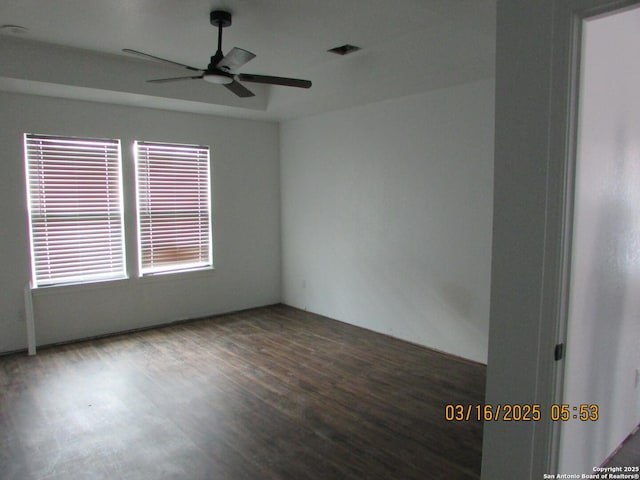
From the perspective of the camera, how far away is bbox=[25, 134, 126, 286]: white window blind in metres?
4.45

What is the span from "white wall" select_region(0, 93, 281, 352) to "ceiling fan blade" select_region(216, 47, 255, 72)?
2.32m

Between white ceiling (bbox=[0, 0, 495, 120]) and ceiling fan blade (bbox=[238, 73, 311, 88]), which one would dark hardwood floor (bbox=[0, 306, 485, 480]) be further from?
white ceiling (bbox=[0, 0, 495, 120])

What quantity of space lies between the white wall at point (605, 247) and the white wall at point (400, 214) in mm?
1498

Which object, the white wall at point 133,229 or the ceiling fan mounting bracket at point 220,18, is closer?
the ceiling fan mounting bracket at point 220,18

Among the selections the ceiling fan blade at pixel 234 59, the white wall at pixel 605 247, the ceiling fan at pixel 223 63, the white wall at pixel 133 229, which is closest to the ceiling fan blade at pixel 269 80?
the ceiling fan at pixel 223 63

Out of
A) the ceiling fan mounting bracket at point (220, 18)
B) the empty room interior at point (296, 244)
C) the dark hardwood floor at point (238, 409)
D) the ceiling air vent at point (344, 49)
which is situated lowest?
the dark hardwood floor at point (238, 409)

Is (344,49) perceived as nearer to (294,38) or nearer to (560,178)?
(294,38)

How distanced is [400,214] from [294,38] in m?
2.03

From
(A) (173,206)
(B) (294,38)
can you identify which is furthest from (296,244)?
(B) (294,38)

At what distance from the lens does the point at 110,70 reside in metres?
4.12

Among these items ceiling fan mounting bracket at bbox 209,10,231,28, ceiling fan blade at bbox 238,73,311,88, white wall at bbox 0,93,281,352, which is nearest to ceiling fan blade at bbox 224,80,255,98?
ceiling fan blade at bbox 238,73,311,88

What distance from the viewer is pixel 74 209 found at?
183 inches

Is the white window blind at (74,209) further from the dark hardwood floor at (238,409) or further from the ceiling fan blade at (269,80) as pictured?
the ceiling fan blade at (269,80)

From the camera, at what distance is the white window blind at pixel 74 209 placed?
4449mm
